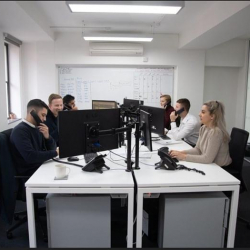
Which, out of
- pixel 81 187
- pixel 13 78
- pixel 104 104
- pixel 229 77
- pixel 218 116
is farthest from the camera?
pixel 229 77

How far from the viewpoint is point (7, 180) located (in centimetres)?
189

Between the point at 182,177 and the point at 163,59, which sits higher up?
the point at 163,59

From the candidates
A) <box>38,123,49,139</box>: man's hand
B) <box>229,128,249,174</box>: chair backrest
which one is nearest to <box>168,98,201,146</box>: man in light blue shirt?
<box>229,128,249,174</box>: chair backrest

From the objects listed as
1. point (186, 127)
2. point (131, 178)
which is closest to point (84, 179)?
point (131, 178)

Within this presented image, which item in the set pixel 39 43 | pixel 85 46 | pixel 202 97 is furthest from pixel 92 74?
pixel 202 97

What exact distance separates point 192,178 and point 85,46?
12.0ft

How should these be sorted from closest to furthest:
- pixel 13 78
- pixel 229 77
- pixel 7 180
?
pixel 7 180 → pixel 13 78 → pixel 229 77

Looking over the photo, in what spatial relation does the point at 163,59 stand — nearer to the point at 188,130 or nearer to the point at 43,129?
the point at 188,130

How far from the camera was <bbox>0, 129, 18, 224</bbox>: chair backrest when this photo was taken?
187 cm

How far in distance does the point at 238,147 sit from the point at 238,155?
79 mm

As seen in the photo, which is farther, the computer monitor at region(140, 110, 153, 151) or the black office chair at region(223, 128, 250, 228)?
the black office chair at region(223, 128, 250, 228)

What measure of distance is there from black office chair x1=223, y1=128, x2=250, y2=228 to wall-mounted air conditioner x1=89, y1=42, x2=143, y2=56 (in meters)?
2.75

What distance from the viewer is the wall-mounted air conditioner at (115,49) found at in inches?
175

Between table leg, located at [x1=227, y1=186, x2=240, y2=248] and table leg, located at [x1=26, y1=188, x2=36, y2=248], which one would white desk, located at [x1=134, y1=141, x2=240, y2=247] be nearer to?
table leg, located at [x1=227, y1=186, x2=240, y2=248]
